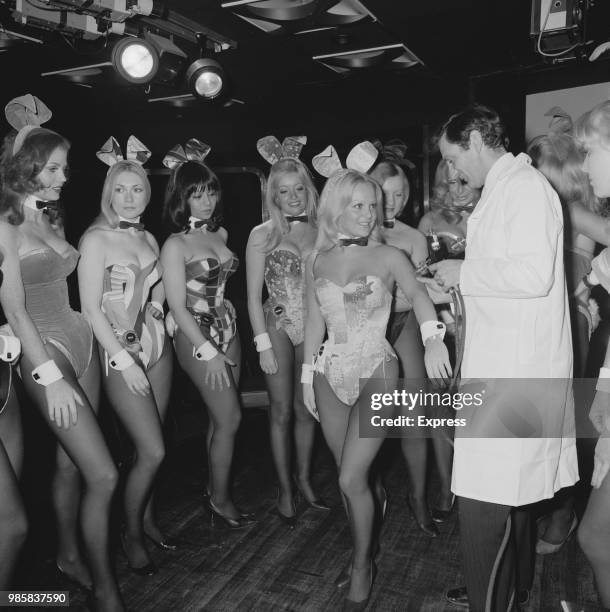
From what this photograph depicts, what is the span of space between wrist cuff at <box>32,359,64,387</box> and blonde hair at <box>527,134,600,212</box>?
2.18m

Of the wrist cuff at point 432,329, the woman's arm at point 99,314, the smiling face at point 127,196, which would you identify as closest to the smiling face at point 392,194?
the wrist cuff at point 432,329

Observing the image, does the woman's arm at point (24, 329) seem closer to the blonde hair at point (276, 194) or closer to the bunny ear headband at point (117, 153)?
the bunny ear headband at point (117, 153)

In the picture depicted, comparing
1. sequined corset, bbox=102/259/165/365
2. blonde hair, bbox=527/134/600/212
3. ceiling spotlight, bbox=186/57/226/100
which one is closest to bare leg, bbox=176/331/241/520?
sequined corset, bbox=102/259/165/365

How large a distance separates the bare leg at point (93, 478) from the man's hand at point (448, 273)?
1376mm

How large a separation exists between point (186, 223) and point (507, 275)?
5.85 feet

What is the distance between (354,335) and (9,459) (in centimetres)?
132

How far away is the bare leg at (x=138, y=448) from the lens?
2590mm

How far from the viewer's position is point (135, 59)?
4.10 meters

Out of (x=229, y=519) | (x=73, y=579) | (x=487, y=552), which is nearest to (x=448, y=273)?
(x=487, y=552)

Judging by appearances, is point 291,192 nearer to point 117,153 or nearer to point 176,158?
point 176,158

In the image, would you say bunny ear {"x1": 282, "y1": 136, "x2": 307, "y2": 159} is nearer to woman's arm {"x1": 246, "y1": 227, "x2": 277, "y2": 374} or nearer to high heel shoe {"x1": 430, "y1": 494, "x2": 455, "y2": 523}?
woman's arm {"x1": 246, "y1": 227, "x2": 277, "y2": 374}

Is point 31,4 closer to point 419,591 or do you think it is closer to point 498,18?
point 498,18

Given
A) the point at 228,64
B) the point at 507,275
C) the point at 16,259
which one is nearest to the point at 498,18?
the point at 228,64

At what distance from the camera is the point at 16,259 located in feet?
7.34
